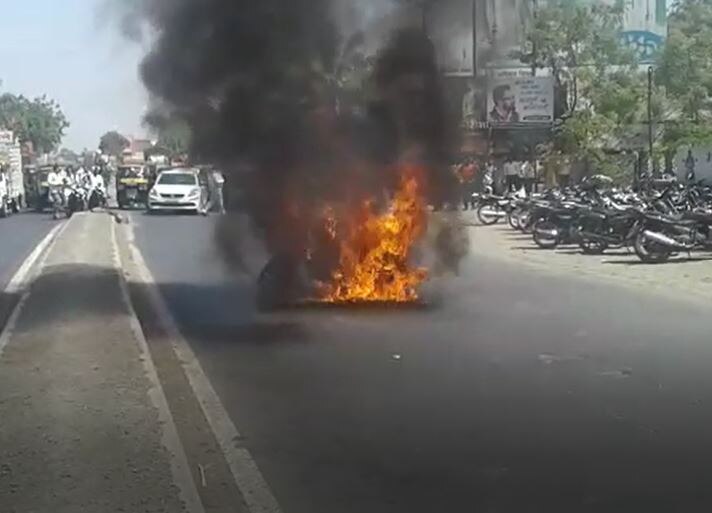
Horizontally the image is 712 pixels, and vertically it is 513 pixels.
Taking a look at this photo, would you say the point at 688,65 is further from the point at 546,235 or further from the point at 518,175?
the point at 546,235

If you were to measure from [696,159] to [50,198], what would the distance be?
20.9 meters

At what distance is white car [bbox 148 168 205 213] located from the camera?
3925 cm

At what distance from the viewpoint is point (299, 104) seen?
13297 millimetres

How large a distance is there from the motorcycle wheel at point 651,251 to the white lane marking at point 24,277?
9303 millimetres

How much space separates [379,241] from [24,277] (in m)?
6.38

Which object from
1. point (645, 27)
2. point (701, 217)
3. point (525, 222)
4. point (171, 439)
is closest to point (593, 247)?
point (701, 217)

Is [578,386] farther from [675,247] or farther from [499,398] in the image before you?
[675,247]

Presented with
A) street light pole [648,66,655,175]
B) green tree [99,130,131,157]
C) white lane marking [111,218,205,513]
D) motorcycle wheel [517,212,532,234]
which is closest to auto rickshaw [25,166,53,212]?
green tree [99,130,131,157]

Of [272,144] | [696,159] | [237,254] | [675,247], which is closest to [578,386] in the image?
[272,144]

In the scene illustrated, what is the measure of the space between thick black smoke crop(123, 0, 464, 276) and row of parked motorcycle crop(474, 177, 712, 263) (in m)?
7.27

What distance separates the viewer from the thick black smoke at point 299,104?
516 inches

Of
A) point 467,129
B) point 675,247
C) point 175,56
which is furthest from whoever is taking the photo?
point 675,247

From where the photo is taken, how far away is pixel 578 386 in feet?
28.5

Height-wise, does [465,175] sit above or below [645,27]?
below
